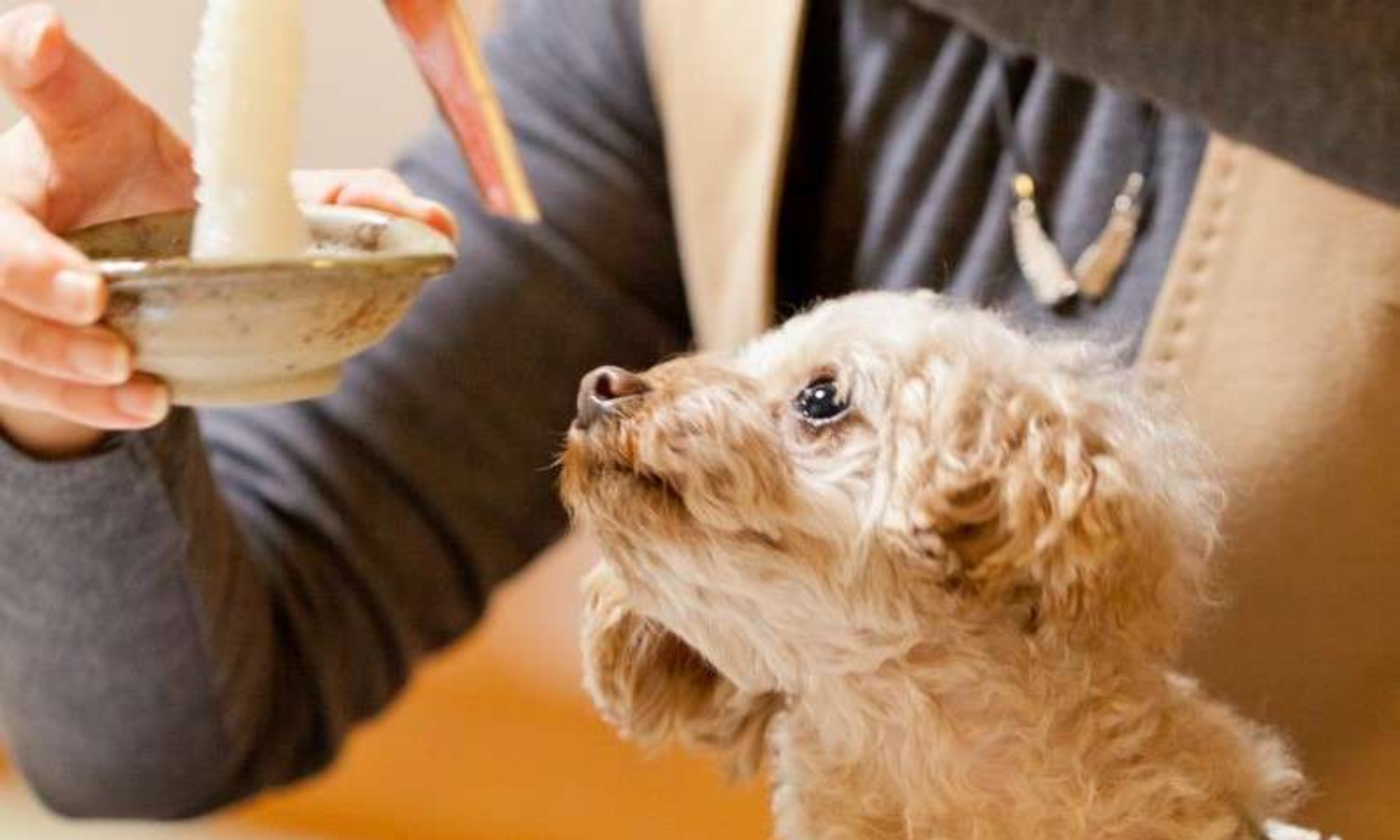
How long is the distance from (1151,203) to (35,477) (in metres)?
0.50

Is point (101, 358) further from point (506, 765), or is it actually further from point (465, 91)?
point (506, 765)

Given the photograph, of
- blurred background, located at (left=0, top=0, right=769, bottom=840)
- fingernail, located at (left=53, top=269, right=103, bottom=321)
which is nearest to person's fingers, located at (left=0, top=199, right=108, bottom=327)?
fingernail, located at (left=53, top=269, right=103, bottom=321)

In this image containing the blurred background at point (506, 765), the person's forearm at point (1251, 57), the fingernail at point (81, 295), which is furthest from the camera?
the blurred background at point (506, 765)

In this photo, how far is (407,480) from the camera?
3.05ft

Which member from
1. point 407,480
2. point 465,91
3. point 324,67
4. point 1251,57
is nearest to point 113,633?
point 407,480

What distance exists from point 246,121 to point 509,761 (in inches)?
47.3

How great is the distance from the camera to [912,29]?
0.86 metres

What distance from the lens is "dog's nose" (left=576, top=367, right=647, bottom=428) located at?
66cm

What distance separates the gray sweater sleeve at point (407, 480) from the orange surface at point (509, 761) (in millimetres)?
638

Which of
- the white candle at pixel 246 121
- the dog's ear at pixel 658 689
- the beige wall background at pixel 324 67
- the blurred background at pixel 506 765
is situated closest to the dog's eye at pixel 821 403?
the dog's ear at pixel 658 689

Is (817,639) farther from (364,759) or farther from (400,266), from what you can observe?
(364,759)

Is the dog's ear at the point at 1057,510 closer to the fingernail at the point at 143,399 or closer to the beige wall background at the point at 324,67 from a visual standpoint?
the fingernail at the point at 143,399

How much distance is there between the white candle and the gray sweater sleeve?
1.06 ft

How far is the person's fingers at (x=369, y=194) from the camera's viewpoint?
0.60 m
